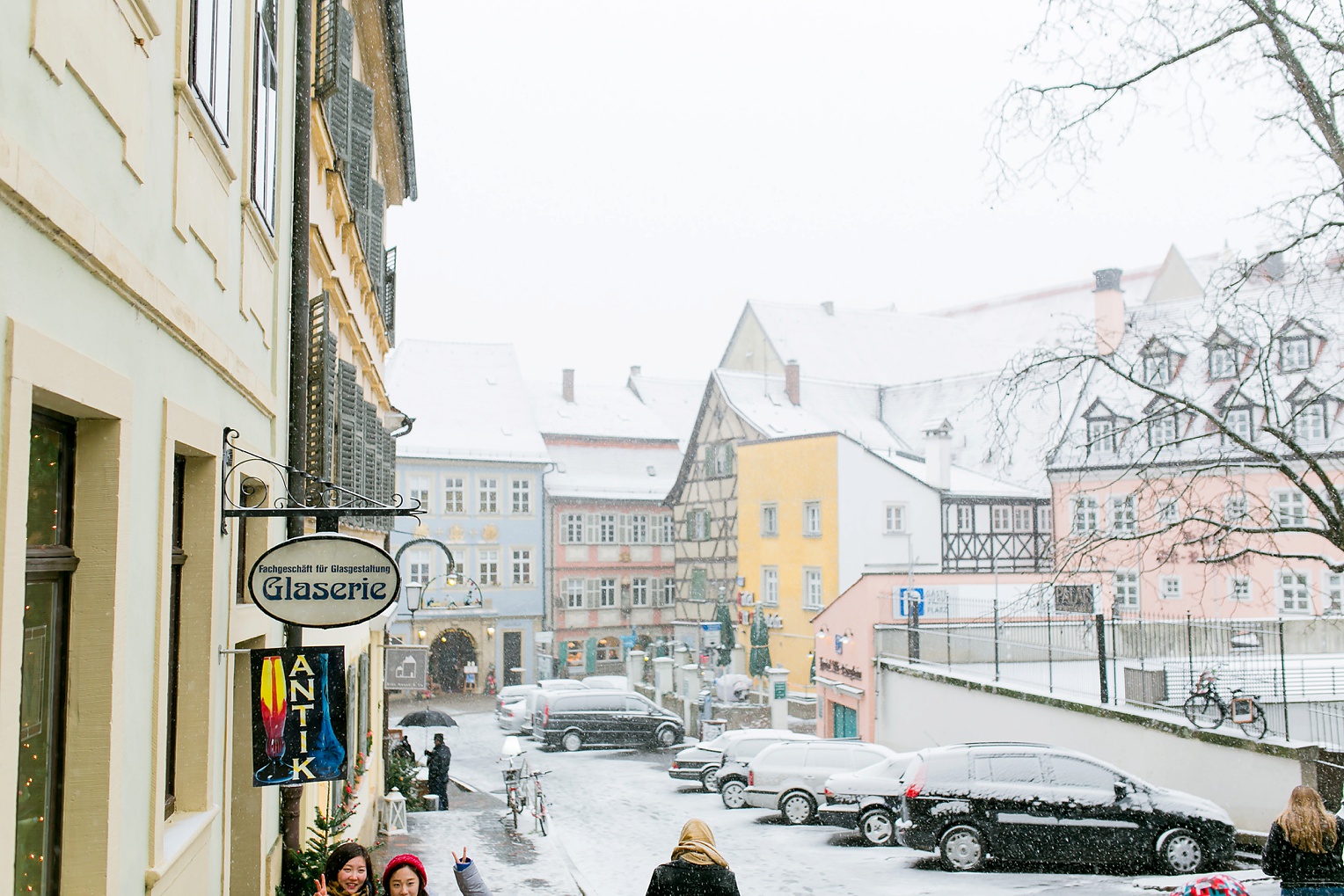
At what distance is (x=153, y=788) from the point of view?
14.0ft

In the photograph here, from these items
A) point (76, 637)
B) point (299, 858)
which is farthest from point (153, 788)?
point (299, 858)

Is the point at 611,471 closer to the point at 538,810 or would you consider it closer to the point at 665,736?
the point at 665,736

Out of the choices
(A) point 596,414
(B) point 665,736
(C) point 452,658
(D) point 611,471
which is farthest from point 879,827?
(A) point 596,414

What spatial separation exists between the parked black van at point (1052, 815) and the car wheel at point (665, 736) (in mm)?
15212

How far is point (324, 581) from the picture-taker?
5445mm

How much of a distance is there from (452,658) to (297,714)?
3751 centimetres

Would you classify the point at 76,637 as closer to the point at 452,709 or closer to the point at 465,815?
the point at 465,815

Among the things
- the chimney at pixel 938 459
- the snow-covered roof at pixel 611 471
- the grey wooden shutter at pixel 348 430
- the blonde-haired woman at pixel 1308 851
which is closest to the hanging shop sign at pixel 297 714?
the grey wooden shutter at pixel 348 430

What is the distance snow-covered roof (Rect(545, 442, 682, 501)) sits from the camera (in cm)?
4512

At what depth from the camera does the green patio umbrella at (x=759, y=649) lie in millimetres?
34031

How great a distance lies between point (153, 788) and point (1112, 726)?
617 inches

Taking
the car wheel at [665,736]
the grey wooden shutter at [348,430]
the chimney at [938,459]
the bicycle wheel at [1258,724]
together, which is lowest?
the car wheel at [665,736]

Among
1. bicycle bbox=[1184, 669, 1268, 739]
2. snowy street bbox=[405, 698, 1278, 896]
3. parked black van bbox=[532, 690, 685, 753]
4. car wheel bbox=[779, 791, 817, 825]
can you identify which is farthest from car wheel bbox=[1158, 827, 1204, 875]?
parked black van bbox=[532, 690, 685, 753]

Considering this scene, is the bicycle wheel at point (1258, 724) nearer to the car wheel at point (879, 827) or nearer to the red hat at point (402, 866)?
the car wheel at point (879, 827)
